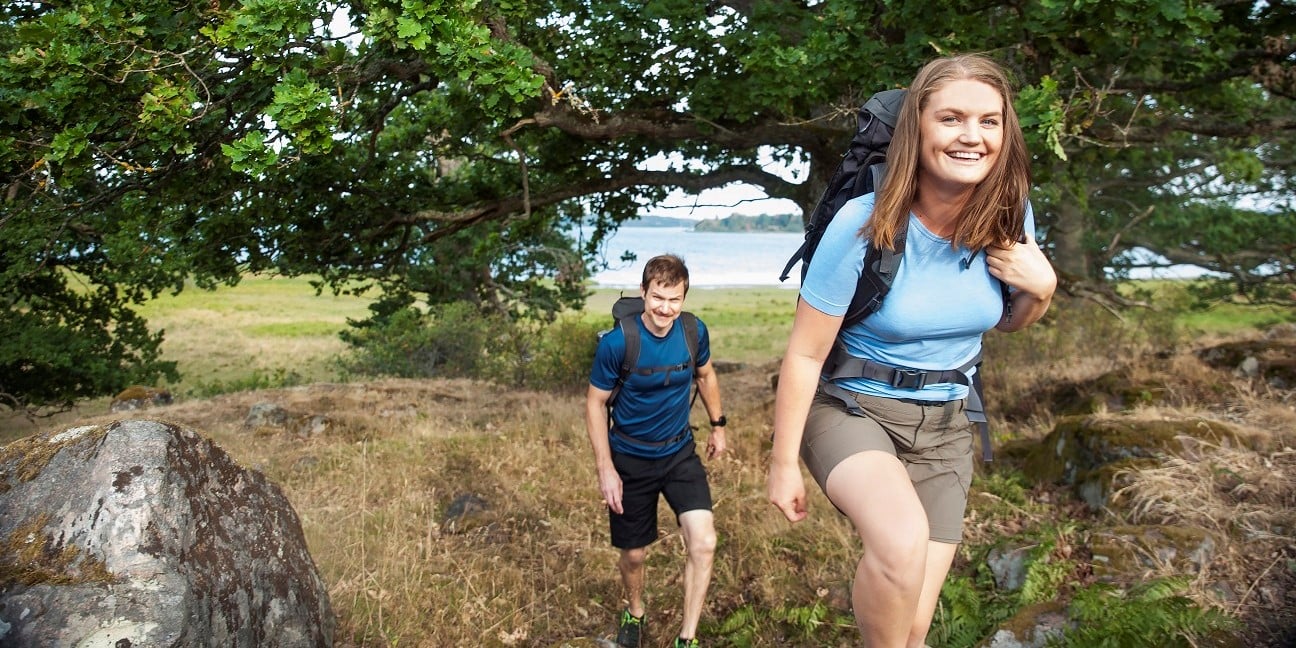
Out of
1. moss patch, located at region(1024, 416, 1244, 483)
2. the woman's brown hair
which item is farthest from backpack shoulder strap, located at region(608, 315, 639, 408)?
moss patch, located at region(1024, 416, 1244, 483)

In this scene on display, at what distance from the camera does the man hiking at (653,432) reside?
455cm

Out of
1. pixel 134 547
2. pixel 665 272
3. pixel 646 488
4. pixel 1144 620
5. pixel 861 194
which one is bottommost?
pixel 1144 620

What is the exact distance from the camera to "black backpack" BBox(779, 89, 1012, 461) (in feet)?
8.73

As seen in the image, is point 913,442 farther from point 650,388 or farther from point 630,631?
point 630,631

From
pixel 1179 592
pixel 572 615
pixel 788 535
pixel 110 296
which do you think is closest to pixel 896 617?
pixel 1179 592

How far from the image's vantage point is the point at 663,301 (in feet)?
14.8

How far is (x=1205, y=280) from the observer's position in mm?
16500

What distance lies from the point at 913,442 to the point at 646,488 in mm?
2104

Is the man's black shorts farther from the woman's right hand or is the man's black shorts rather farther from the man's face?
the woman's right hand

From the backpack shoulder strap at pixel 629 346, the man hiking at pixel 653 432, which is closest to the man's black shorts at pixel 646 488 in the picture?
the man hiking at pixel 653 432

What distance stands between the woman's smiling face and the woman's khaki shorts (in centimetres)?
73

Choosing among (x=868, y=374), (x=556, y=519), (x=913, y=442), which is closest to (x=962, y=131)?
(x=868, y=374)

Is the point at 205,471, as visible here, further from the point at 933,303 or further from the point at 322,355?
the point at 322,355

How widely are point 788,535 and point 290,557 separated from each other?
10.9 feet
